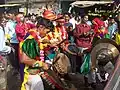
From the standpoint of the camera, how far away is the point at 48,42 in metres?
8.30

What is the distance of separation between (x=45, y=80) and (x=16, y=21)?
7.00 metres

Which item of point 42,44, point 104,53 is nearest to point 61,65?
point 104,53

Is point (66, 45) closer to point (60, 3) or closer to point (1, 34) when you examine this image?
point (1, 34)

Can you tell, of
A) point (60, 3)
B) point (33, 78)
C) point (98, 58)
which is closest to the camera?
point (98, 58)

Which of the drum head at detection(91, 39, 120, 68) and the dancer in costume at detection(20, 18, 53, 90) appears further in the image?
the dancer in costume at detection(20, 18, 53, 90)

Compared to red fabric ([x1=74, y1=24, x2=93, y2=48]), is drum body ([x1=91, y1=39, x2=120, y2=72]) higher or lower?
higher

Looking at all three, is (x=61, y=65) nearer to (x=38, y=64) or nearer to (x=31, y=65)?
(x=38, y=64)

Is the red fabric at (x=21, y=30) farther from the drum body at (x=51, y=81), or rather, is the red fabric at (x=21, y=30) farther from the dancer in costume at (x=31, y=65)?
the drum body at (x=51, y=81)

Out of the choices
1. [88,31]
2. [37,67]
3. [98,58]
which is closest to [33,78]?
→ [37,67]

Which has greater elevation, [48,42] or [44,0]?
[48,42]

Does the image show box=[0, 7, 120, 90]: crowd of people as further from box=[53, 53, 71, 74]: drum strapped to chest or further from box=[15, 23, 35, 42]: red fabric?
box=[53, 53, 71, 74]: drum strapped to chest

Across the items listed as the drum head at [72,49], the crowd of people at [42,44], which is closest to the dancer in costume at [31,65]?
the crowd of people at [42,44]

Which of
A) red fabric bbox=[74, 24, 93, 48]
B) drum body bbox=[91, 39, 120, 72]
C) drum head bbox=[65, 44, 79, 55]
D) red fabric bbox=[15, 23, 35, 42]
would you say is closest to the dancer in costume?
drum body bbox=[91, 39, 120, 72]

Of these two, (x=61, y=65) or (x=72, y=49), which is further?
(x=72, y=49)
